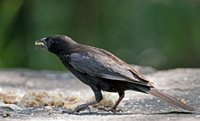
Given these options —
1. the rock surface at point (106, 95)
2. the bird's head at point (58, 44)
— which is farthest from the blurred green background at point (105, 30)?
the bird's head at point (58, 44)

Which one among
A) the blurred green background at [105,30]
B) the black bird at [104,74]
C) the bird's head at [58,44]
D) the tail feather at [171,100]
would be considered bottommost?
the tail feather at [171,100]

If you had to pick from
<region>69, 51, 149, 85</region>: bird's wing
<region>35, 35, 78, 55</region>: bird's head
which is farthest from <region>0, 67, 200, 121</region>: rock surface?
<region>35, 35, 78, 55</region>: bird's head

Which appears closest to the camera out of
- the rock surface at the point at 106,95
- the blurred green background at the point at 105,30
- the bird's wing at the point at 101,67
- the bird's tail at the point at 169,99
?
the rock surface at the point at 106,95

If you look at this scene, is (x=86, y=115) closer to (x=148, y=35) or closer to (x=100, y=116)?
(x=100, y=116)

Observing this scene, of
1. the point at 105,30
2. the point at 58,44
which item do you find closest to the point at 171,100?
the point at 58,44

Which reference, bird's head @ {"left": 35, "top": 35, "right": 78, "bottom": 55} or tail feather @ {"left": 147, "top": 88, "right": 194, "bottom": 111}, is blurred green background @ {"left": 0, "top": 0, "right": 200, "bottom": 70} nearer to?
bird's head @ {"left": 35, "top": 35, "right": 78, "bottom": 55}

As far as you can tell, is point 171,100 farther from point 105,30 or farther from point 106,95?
point 105,30

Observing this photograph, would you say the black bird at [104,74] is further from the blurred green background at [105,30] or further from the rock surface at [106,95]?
the blurred green background at [105,30]
